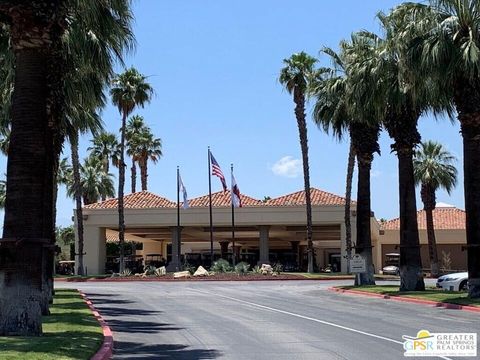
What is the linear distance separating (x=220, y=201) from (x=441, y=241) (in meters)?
21.9

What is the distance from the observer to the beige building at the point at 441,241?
63.7m

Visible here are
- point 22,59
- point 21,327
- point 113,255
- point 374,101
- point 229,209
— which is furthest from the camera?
point 113,255

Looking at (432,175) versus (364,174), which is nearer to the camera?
(364,174)

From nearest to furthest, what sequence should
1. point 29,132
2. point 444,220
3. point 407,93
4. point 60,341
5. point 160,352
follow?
point 60,341, point 160,352, point 29,132, point 407,93, point 444,220

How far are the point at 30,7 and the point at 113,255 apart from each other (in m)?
66.4

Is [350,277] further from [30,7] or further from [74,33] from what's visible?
[30,7]

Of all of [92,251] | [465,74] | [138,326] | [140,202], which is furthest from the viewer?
[140,202]

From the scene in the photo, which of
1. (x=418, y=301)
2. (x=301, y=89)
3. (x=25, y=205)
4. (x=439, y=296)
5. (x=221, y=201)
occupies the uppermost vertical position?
(x=301, y=89)

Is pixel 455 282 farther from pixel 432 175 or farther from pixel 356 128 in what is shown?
pixel 432 175

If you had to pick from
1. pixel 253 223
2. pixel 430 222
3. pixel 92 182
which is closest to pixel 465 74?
pixel 430 222

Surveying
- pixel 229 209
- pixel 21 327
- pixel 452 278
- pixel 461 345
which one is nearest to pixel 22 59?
pixel 21 327

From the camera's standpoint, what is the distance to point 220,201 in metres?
58.9

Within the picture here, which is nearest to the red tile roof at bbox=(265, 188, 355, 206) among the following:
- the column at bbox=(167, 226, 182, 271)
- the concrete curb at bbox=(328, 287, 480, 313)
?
the column at bbox=(167, 226, 182, 271)

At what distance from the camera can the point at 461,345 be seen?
42.5ft
